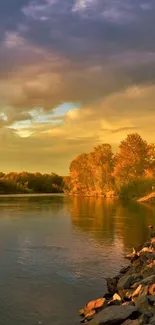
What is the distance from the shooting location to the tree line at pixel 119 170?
120 m

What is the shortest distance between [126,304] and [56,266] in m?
10.1

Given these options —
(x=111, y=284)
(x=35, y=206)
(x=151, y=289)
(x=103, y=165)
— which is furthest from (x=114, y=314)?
(x=103, y=165)

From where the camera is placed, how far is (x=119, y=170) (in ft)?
423

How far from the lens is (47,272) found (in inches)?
926

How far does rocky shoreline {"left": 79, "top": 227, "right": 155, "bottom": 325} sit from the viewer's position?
46.5 ft

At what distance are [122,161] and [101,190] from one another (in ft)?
86.4

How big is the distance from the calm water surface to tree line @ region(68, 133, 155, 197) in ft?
241

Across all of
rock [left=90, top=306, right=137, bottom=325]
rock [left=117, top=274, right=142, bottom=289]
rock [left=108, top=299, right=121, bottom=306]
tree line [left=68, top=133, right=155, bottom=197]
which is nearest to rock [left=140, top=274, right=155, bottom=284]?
rock [left=117, top=274, right=142, bottom=289]

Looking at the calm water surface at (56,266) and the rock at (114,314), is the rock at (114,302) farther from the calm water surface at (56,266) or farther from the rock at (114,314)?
the calm water surface at (56,266)

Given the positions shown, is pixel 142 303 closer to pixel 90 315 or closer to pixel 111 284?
pixel 90 315

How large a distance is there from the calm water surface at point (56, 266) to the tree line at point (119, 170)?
73.4 m

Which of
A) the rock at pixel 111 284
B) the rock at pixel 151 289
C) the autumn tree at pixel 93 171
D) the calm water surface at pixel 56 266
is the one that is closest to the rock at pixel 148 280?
the rock at pixel 151 289

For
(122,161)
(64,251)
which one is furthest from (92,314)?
(122,161)

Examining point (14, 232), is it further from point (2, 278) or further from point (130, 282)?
point (130, 282)
